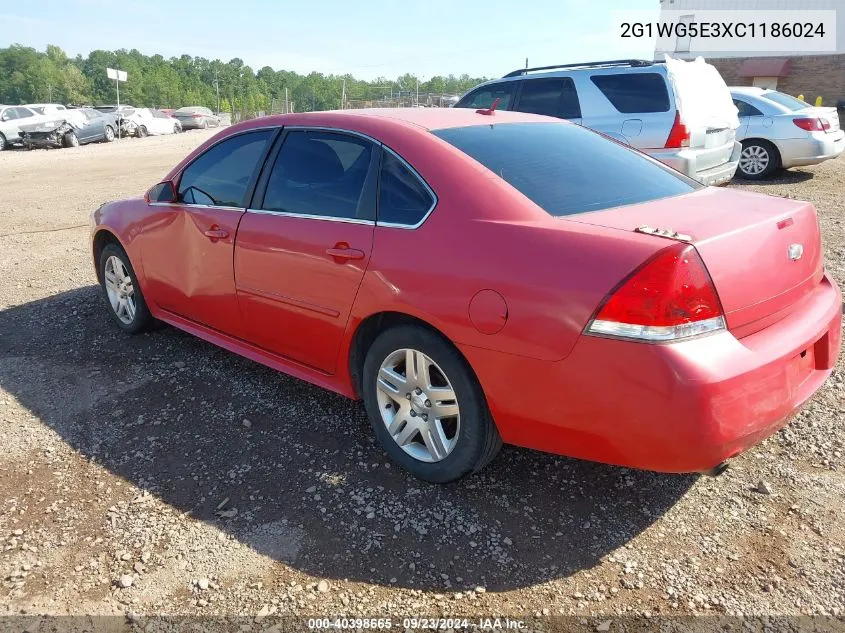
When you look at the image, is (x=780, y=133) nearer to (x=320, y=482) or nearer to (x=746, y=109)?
(x=746, y=109)

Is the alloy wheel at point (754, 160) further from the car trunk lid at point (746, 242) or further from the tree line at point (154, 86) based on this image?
the tree line at point (154, 86)

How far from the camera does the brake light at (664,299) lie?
225 cm

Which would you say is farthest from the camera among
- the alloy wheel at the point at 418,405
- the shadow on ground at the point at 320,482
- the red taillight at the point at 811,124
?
the red taillight at the point at 811,124

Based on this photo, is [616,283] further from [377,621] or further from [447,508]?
[377,621]

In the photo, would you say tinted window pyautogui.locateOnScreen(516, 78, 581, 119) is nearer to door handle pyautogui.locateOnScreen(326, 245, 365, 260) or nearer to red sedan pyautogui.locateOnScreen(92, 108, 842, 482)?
red sedan pyautogui.locateOnScreen(92, 108, 842, 482)

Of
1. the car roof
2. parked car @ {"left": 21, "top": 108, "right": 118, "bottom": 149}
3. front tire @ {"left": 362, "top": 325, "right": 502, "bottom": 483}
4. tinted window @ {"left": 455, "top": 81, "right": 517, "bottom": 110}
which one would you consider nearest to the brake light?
front tire @ {"left": 362, "top": 325, "right": 502, "bottom": 483}

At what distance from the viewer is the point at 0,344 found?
494cm

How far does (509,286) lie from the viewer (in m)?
2.51

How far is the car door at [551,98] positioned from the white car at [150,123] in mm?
27403

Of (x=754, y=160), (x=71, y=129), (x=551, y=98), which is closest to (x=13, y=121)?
(x=71, y=129)

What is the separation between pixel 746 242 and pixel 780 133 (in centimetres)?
1020

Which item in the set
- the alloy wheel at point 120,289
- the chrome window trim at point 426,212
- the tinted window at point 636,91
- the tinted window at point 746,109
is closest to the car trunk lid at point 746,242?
the chrome window trim at point 426,212

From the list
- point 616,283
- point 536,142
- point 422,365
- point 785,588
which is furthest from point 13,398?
point 785,588

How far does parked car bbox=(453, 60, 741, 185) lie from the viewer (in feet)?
26.1
